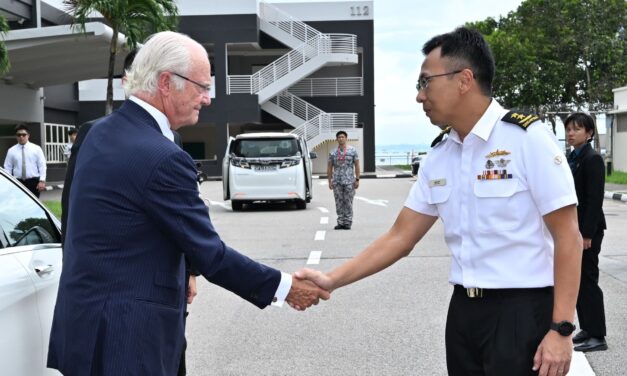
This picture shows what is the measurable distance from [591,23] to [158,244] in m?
38.7

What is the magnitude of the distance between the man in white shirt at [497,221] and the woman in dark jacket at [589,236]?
308 centimetres

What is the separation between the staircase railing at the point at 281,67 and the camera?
39906 millimetres

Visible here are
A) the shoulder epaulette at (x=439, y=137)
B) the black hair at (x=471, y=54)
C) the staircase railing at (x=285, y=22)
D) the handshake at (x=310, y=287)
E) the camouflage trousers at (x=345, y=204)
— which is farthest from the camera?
the staircase railing at (x=285, y=22)

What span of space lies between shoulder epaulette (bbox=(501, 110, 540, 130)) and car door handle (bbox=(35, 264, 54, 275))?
2048mm

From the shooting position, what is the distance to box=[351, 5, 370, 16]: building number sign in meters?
42.7

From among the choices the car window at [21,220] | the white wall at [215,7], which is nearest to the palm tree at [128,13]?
the car window at [21,220]

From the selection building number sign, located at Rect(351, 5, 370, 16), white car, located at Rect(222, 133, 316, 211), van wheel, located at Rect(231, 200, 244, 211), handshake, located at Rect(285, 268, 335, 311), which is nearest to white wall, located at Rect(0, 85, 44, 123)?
van wheel, located at Rect(231, 200, 244, 211)

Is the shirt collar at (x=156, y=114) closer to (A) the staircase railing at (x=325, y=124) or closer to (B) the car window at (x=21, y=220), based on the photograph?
(B) the car window at (x=21, y=220)

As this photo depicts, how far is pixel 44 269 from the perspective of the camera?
3414 mm

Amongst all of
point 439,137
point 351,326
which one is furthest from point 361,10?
point 439,137

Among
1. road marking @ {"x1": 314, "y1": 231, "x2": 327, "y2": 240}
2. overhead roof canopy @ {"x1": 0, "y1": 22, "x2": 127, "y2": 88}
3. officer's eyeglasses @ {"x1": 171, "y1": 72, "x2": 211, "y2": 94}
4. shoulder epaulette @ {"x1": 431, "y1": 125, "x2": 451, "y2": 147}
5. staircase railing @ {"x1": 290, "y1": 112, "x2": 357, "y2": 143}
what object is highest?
overhead roof canopy @ {"x1": 0, "y1": 22, "x2": 127, "y2": 88}

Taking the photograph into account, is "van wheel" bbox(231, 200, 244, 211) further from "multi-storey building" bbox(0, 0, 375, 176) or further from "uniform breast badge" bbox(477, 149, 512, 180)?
"multi-storey building" bbox(0, 0, 375, 176)

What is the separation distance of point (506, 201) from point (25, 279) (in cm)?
194

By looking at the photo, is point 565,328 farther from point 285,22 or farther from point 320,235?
point 285,22
